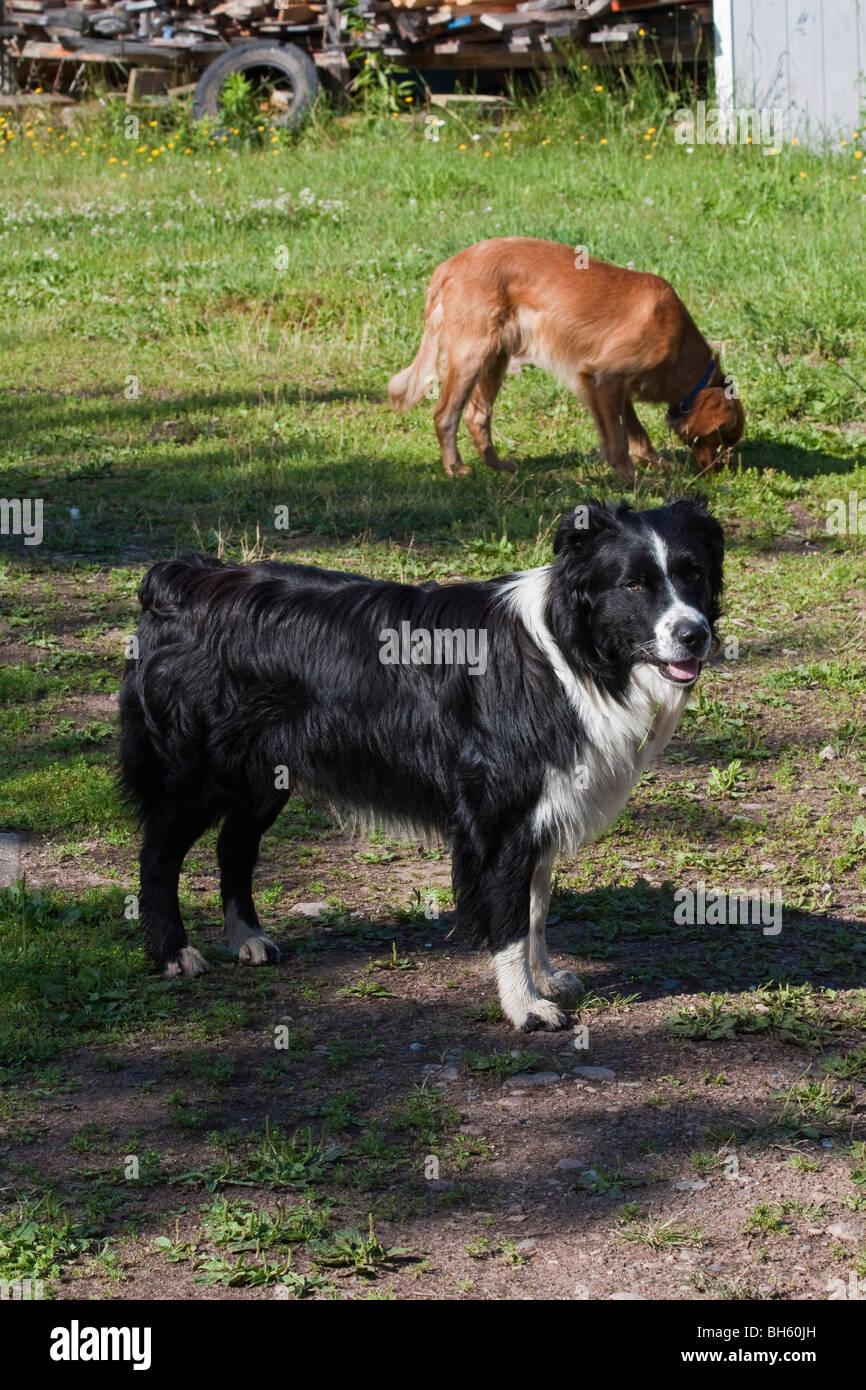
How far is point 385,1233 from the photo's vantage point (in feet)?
10.4

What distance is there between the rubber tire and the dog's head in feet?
42.9

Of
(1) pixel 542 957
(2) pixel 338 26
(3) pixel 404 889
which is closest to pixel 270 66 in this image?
(2) pixel 338 26

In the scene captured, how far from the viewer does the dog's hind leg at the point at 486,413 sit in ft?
27.9

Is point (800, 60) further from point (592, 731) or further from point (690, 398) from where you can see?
point (592, 731)

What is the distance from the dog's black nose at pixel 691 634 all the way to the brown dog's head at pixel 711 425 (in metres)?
4.87

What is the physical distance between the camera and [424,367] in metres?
8.77

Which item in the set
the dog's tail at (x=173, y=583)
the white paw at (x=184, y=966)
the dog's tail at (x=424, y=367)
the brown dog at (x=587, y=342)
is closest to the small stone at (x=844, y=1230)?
the white paw at (x=184, y=966)

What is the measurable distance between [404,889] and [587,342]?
433cm

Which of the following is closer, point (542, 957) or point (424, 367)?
point (542, 957)

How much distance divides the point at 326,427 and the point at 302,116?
7.90m

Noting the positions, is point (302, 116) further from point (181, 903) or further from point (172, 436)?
point (181, 903)

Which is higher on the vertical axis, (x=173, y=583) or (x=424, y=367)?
(x=424, y=367)

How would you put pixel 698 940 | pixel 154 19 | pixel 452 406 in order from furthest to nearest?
pixel 154 19 → pixel 452 406 → pixel 698 940

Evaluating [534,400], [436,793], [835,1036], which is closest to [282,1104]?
[436,793]
